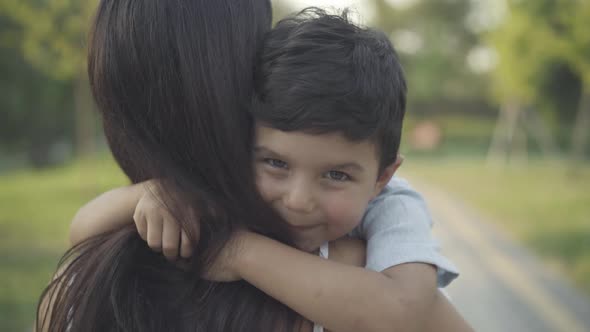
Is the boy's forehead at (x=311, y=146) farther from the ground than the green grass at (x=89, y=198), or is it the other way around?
the boy's forehead at (x=311, y=146)

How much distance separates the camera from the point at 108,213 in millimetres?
1195

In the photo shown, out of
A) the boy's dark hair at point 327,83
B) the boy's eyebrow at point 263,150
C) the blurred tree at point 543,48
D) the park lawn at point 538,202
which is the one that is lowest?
the park lawn at point 538,202

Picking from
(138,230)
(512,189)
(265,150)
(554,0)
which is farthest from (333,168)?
(554,0)

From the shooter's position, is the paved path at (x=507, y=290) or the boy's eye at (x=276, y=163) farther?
the paved path at (x=507, y=290)

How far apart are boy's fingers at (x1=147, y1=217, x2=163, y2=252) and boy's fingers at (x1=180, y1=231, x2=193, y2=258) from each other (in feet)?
0.14

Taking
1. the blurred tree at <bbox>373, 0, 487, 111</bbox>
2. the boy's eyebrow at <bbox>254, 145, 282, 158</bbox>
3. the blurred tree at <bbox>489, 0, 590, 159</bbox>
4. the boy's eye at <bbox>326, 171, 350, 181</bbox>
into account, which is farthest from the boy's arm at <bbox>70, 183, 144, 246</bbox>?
the blurred tree at <bbox>373, 0, 487, 111</bbox>

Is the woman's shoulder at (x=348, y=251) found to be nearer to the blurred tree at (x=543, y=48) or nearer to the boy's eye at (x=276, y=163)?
the boy's eye at (x=276, y=163)

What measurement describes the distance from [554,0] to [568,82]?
16.8 ft

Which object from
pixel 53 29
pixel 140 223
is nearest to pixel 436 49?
pixel 53 29

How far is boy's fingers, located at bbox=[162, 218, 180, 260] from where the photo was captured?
3.49 ft

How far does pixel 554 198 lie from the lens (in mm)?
9914

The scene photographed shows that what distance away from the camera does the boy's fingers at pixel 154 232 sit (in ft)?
3.51

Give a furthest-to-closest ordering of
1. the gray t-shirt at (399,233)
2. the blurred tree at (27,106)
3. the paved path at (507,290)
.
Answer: the blurred tree at (27,106) < the paved path at (507,290) < the gray t-shirt at (399,233)

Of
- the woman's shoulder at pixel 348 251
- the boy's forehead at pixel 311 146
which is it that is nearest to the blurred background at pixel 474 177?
the boy's forehead at pixel 311 146
